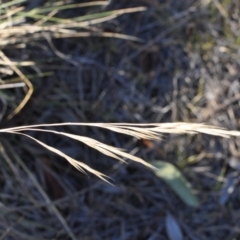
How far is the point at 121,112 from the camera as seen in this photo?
1525 mm

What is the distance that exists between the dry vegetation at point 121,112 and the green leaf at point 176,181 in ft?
0.12

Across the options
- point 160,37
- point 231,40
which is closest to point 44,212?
point 160,37

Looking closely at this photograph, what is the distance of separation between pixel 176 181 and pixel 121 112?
268 millimetres

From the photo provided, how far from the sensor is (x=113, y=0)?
1576mm

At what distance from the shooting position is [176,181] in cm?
145

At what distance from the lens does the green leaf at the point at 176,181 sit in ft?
4.75

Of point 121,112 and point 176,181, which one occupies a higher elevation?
point 121,112

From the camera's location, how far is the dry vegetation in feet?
4.66

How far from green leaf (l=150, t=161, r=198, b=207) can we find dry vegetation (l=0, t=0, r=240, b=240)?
0.04 m

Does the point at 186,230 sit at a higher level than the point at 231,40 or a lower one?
lower

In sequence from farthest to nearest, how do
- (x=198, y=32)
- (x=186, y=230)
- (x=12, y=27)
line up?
1. (x=198, y=32)
2. (x=186, y=230)
3. (x=12, y=27)

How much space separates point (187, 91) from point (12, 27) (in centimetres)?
57

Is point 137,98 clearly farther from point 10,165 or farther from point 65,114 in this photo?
point 10,165

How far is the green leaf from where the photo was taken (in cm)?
145
